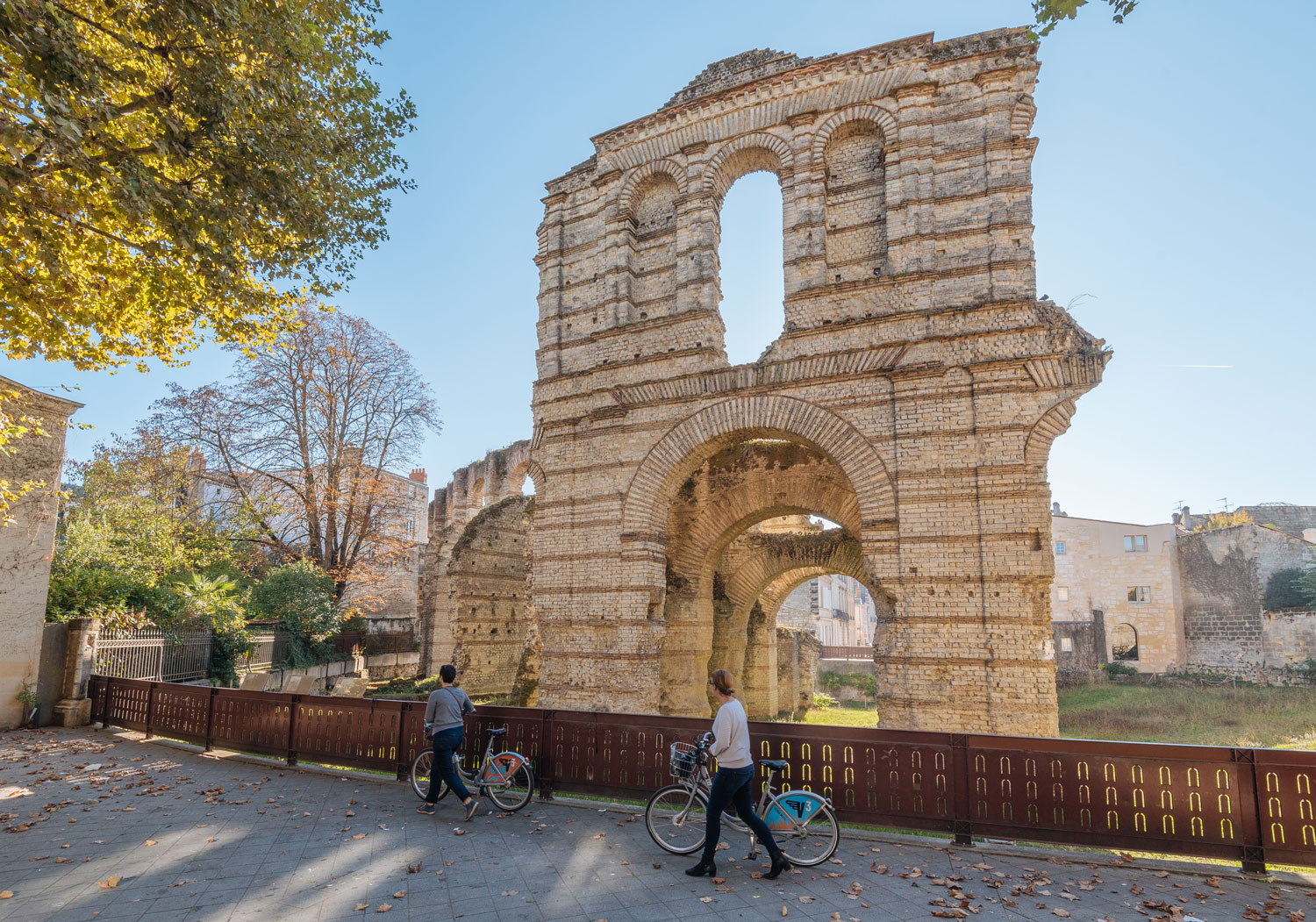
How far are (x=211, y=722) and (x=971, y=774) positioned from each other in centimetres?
902

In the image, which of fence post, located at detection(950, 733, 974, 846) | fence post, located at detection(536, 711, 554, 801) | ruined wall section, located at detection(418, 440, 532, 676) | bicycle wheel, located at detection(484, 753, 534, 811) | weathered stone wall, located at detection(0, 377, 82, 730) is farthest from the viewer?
ruined wall section, located at detection(418, 440, 532, 676)

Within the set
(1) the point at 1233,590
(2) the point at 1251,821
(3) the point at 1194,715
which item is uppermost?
(1) the point at 1233,590

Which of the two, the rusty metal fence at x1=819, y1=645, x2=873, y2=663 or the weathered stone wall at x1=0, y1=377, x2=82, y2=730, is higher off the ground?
the weathered stone wall at x1=0, y1=377, x2=82, y2=730

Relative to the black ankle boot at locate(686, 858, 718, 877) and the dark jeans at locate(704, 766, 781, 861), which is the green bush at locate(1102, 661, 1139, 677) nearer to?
the dark jeans at locate(704, 766, 781, 861)

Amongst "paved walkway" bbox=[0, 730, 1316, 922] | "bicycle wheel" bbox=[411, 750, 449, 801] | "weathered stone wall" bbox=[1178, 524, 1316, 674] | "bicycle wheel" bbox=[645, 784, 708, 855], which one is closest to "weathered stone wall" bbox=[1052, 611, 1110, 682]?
"weathered stone wall" bbox=[1178, 524, 1316, 674]

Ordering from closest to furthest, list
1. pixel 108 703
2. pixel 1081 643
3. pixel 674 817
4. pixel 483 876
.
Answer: pixel 483 876 → pixel 674 817 → pixel 108 703 → pixel 1081 643

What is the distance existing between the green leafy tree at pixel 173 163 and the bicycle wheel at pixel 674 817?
20.5 feet

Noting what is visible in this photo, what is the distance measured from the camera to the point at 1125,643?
1237 inches

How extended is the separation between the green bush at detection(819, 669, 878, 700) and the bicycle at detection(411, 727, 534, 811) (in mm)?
20052

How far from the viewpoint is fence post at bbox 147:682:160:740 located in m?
9.98

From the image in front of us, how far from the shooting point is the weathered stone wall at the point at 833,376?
825cm

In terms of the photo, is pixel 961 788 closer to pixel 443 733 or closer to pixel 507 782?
pixel 507 782

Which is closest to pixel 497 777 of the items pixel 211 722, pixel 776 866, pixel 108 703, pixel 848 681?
pixel 776 866

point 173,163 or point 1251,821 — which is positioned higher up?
point 173,163
